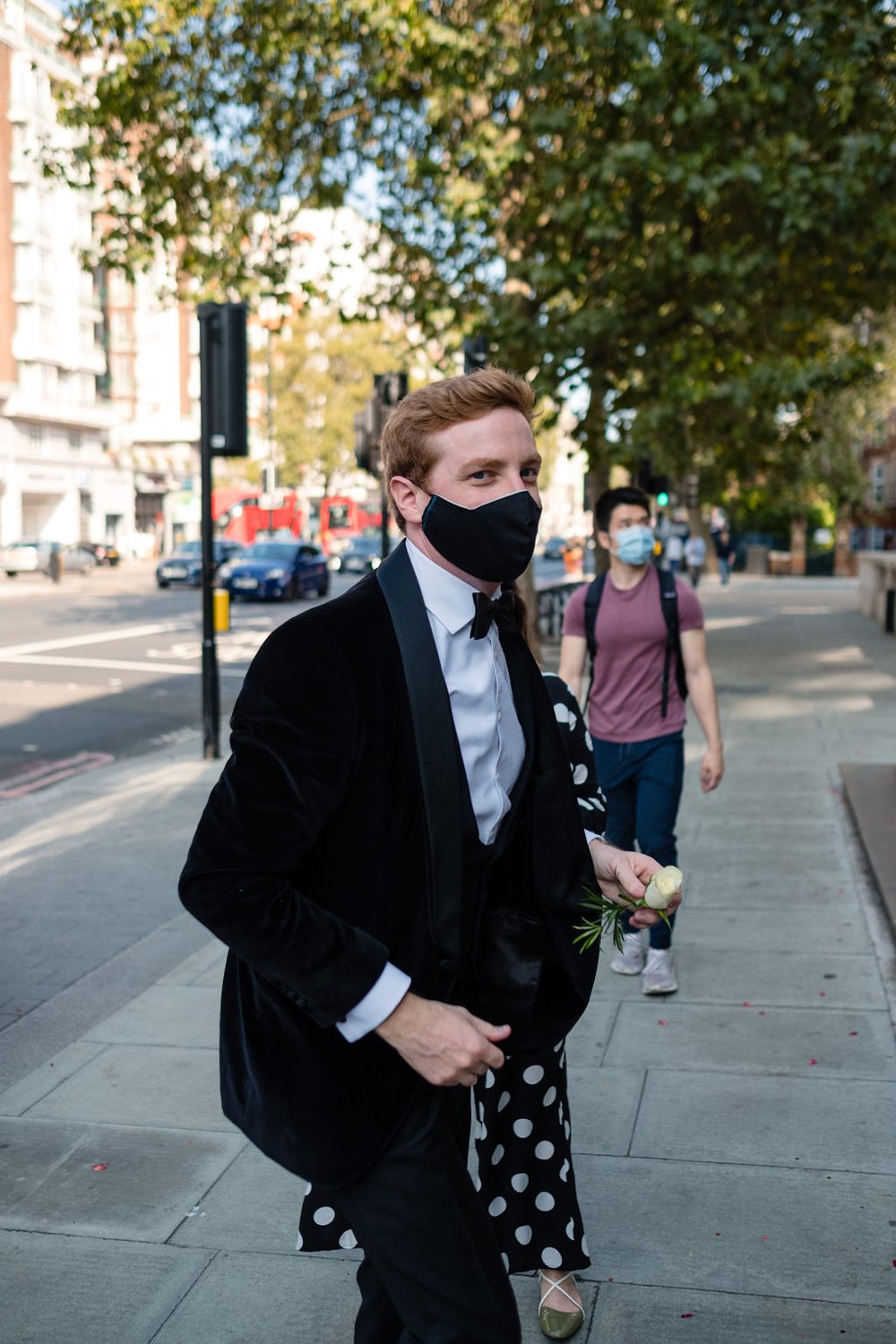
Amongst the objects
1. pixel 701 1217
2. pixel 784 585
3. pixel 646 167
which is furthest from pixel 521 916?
pixel 784 585

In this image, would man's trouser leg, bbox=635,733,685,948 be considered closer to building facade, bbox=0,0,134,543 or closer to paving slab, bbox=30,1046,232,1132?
paving slab, bbox=30,1046,232,1132

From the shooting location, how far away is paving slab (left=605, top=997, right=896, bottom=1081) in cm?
436

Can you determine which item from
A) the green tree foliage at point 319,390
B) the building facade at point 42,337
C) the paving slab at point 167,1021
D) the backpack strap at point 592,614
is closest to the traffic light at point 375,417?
the backpack strap at point 592,614

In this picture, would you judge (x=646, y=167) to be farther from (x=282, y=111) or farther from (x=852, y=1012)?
(x=852, y=1012)

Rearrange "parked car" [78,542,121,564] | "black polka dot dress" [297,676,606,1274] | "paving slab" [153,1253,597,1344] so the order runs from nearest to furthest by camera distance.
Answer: "black polka dot dress" [297,676,606,1274] → "paving slab" [153,1253,597,1344] → "parked car" [78,542,121,564]

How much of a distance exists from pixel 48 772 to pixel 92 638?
38.0ft

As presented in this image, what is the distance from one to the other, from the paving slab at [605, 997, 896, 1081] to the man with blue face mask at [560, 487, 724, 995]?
25cm

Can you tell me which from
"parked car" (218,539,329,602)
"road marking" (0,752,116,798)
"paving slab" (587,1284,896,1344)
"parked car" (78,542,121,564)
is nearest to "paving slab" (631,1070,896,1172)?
"paving slab" (587,1284,896,1344)

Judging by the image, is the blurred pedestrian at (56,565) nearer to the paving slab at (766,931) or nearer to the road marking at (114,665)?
the road marking at (114,665)

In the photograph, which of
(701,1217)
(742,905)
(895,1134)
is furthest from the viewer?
(742,905)

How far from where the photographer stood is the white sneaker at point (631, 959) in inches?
211

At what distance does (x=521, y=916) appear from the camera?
84.7 inches

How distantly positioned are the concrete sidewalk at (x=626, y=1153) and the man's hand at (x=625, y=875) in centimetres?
109

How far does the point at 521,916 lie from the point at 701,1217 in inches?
63.2
